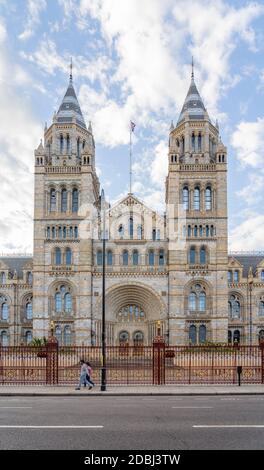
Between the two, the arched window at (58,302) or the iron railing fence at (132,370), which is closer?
the iron railing fence at (132,370)

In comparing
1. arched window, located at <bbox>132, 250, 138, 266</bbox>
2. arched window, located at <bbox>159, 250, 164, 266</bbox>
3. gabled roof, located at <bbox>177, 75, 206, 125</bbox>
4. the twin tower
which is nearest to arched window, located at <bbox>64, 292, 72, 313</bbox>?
the twin tower

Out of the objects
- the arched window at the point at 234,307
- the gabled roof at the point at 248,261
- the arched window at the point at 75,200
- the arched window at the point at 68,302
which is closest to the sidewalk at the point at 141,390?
the arched window at the point at 68,302

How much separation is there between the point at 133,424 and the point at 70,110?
161 ft

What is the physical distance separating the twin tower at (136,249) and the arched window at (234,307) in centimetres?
814

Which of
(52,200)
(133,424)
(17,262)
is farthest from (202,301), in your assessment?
(133,424)

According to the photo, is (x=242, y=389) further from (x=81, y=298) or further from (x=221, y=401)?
(x=81, y=298)

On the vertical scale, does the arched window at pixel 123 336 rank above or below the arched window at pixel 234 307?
below

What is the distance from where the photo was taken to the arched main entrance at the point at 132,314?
5425cm

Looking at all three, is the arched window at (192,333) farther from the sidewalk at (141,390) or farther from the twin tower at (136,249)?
the sidewalk at (141,390)

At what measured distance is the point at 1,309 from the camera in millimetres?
62156

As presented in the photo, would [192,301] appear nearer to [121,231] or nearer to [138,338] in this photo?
[138,338]

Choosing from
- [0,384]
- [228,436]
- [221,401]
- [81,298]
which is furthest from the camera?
[81,298]
